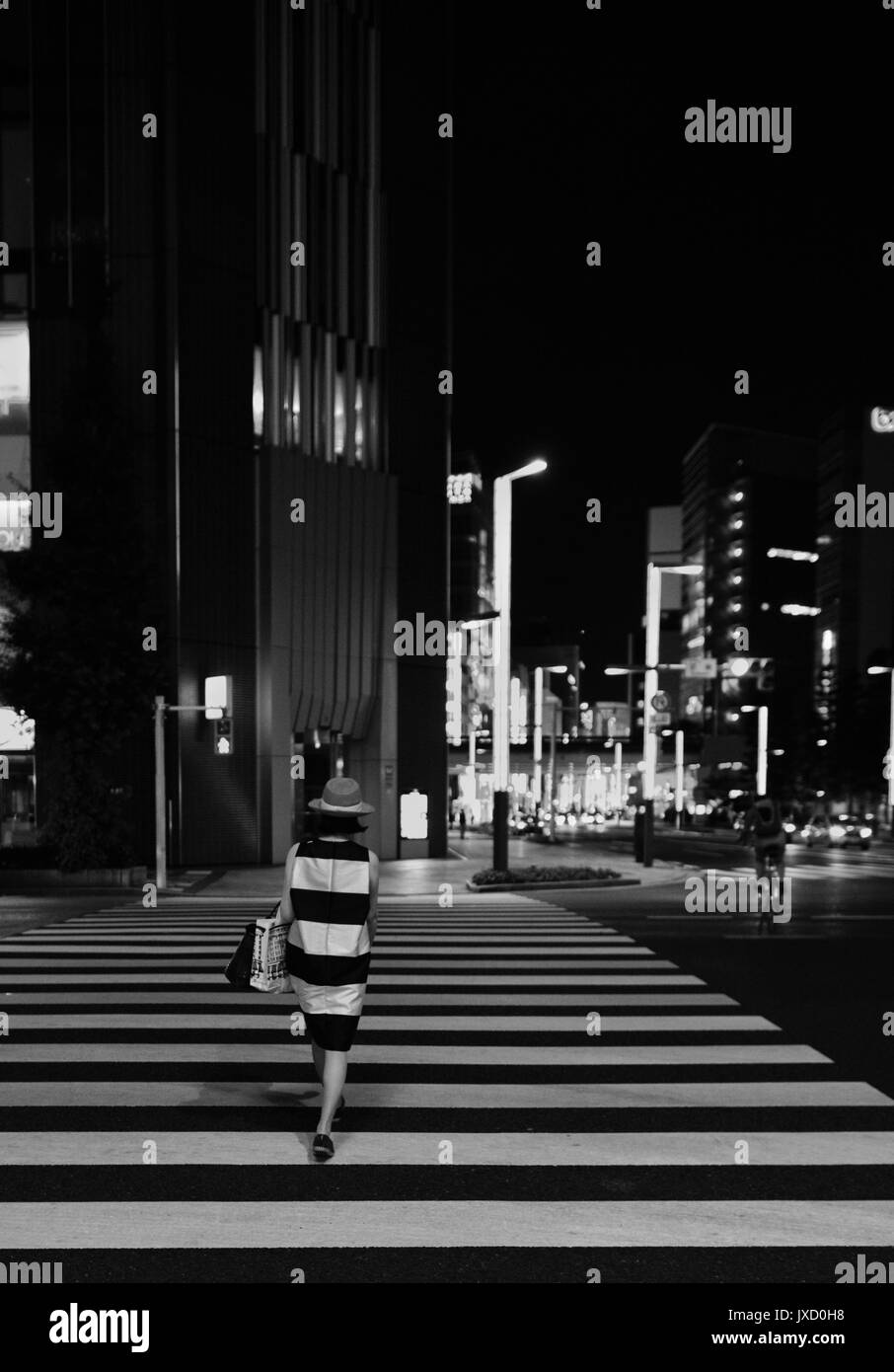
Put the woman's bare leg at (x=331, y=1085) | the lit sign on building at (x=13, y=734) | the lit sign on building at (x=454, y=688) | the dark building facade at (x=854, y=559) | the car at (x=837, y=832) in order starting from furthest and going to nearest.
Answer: the dark building facade at (x=854, y=559), the lit sign on building at (x=454, y=688), the car at (x=837, y=832), the lit sign on building at (x=13, y=734), the woman's bare leg at (x=331, y=1085)

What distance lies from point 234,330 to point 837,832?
3291cm

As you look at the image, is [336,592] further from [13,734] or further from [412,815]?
[13,734]

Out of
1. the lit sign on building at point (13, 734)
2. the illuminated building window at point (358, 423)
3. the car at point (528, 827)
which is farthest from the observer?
the car at point (528, 827)

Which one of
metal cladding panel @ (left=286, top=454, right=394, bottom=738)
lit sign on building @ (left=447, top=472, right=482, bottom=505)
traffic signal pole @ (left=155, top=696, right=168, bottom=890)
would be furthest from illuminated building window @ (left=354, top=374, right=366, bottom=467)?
lit sign on building @ (left=447, top=472, right=482, bottom=505)

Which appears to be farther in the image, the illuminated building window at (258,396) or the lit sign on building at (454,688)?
the lit sign on building at (454,688)

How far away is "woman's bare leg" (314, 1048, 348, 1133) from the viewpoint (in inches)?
249

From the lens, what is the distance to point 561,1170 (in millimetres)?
6098

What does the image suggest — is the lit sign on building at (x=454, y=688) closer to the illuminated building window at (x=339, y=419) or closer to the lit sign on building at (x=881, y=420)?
the illuminated building window at (x=339, y=419)

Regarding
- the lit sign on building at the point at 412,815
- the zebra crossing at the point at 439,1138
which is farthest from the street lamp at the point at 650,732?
the zebra crossing at the point at 439,1138

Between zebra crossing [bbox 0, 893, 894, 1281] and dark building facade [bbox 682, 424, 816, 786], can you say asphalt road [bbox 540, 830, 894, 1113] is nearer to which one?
zebra crossing [bbox 0, 893, 894, 1281]

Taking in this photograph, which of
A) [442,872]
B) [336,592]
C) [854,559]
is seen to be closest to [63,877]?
[442,872]

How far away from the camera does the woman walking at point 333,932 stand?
6.43 m

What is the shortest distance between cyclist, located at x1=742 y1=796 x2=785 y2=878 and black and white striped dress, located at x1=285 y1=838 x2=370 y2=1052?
458 inches
